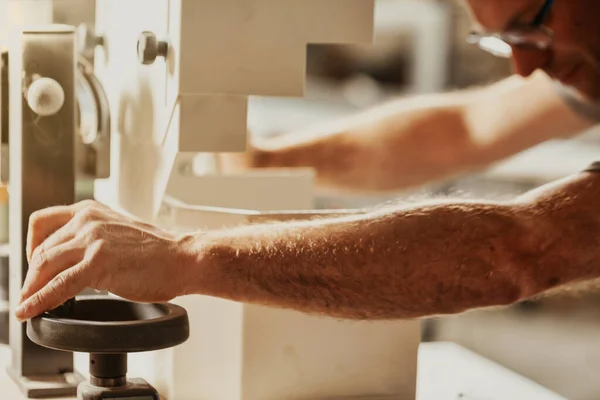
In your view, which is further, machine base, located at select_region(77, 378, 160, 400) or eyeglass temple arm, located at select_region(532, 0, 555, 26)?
eyeglass temple arm, located at select_region(532, 0, 555, 26)

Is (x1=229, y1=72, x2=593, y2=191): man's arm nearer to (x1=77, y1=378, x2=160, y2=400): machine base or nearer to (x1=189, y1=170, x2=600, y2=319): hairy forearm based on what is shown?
(x1=189, y1=170, x2=600, y2=319): hairy forearm

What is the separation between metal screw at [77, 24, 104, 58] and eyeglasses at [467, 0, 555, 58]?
55 centimetres

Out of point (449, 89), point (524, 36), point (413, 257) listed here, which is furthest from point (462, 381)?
point (449, 89)

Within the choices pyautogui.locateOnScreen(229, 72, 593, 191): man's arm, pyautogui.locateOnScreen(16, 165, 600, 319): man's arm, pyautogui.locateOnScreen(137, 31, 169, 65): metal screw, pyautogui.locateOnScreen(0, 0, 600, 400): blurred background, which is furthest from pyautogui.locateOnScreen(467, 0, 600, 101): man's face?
pyautogui.locateOnScreen(0, 0, 600, 400): blurred background

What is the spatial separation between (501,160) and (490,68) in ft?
6.29

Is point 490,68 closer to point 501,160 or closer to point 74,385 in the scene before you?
point 501,160

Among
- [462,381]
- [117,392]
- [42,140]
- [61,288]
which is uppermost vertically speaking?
[42,140]

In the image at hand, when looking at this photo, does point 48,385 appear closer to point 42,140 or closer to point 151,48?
point 42,140

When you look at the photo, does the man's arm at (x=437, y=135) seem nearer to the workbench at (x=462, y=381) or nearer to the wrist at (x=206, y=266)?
the workbench at (x=462, y=381)

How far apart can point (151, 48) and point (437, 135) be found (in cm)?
113

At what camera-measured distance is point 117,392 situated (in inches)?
38.3

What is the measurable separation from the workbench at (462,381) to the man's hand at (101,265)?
0.27 m

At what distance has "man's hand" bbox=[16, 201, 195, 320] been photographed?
3.03ft

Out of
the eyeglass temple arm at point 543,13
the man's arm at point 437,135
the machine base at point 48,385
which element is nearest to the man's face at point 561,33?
the eyeglass temple arm at point 543,13
